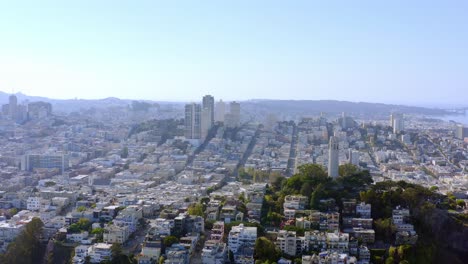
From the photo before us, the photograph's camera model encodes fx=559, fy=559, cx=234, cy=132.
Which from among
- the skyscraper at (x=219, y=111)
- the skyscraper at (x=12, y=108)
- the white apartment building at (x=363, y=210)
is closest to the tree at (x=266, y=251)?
the white apartment building at (x=363, y=210)

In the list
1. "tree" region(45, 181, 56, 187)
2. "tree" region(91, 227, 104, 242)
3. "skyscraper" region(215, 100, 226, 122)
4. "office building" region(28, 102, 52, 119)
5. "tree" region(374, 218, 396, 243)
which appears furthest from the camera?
"office building" region(28, 102, 52, 119)

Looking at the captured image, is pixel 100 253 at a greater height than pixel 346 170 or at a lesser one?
lesser

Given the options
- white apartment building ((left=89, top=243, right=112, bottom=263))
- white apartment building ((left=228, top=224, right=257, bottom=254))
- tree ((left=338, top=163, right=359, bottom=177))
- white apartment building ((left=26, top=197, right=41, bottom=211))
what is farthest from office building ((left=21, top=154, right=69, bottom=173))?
white apartment building ((left=228, top=224, right=257, bottom=254))

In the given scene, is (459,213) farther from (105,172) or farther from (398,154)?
(398,154)

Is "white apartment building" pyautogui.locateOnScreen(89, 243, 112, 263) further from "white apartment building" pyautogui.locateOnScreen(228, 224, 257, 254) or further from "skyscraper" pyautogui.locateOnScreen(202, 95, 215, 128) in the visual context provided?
"skyscraper" pyautogui.locateOnScreen(202, 95, 215, 128)

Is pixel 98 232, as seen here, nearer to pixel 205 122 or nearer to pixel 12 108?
pixel 205 122

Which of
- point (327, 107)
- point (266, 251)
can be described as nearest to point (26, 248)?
point (266, 251)

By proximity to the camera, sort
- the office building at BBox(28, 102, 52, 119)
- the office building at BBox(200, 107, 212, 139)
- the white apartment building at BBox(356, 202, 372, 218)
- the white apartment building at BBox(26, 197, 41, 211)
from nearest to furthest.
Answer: the white apartment building at BBox(356, 202, 372, 218) < the white apartment building at BBox(26, 197, 41, 211) < the office building at BBox(200, 107, 212, 139) < the office building at BBox(28, 102, 52, 119)
